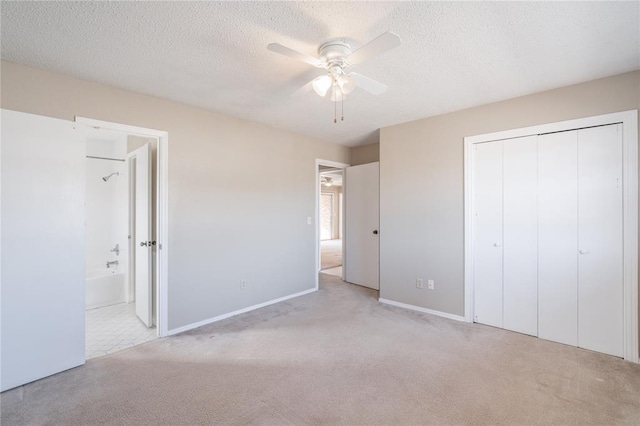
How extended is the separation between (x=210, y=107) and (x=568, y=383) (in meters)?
4.08

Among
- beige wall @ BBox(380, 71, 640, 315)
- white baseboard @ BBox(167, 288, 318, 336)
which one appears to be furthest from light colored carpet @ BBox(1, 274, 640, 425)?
beige wall @ BBox(380, 71, 640, 315)

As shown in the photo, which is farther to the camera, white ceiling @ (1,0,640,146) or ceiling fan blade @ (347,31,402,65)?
white ceiling @ (1,0,640,146)

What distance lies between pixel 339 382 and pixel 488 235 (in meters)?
2.28

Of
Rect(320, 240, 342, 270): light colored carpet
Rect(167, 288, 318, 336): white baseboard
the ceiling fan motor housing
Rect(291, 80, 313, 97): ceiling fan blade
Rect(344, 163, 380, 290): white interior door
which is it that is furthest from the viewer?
Rect(320, 240, 342, 270): light colored carpet

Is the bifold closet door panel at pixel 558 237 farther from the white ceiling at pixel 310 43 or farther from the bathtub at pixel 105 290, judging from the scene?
the bathtub at pixel 105 290

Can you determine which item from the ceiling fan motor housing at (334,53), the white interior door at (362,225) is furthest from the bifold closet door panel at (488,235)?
the ceiling fan motor housing at (334,53)

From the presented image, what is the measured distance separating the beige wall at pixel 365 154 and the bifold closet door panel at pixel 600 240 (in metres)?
2.78

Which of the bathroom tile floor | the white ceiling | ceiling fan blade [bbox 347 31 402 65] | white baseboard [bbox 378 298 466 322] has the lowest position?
the bathroom tile floor

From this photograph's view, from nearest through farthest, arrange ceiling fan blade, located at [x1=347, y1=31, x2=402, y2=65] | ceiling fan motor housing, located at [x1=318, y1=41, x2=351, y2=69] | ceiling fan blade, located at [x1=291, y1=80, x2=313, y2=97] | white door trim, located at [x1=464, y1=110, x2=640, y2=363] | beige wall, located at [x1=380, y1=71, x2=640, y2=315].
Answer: ceiling fan blade, located at [x1=347, y1=31, x2=402, y2=65] < ceiling fan motor housing, located at [x1=318, y1=41, x2=351, y2=69] < white door trim, located at [x1=464, y1=110, x2=640, y2=363] < ceiling fan blade, located at [x1=291, y1=80, x2=313, y2=97] < beige wall, located at [x1=380, y1=71, x2=640, y2=315]

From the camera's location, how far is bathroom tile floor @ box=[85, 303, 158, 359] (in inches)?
109

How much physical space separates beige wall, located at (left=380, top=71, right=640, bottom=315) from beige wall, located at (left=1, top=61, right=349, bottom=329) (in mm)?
1313

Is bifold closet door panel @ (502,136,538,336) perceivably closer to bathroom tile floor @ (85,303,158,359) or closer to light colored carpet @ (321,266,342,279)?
light colored carpet @ (321,266,342,279)

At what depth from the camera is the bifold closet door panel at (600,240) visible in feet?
8.31

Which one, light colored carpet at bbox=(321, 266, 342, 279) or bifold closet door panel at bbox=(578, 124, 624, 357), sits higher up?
bifold closet door panel at bbox=(578, 124, 624, 357)
